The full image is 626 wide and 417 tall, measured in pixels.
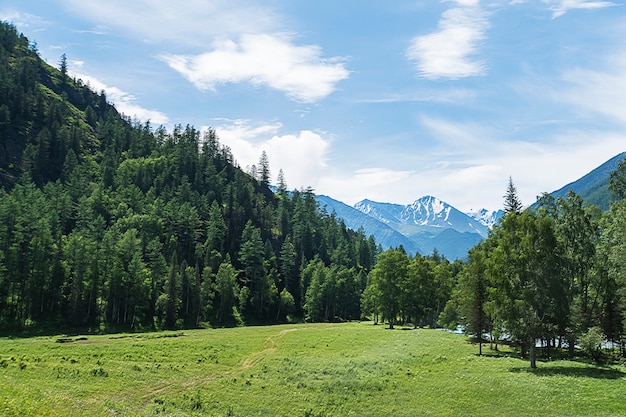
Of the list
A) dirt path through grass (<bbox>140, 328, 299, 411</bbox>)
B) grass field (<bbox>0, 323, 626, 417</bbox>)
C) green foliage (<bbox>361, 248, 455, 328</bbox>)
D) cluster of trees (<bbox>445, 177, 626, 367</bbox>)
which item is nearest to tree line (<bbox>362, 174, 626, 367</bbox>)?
cluster of trees (<bbox>445, 177, 626, 367</bbox>)

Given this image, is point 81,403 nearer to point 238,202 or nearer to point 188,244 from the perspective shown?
point 188,244

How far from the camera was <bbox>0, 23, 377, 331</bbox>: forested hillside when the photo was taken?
97.6 meters

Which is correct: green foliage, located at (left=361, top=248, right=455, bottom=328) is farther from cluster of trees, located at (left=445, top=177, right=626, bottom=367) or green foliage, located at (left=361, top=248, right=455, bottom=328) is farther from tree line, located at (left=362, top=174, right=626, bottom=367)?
cluster of trees, located at (left=445, top=177, right=626, bottom=367)

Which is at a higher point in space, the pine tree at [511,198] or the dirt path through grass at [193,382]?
the pine tree at [511,198]

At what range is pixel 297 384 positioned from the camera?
3944 centimetres

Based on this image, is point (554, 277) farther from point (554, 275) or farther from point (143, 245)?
point (143, 245)

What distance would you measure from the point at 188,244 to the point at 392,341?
314 feet

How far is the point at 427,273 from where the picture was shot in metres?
97.6

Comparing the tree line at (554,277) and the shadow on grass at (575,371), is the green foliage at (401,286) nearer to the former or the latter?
the tree line at (554,277)

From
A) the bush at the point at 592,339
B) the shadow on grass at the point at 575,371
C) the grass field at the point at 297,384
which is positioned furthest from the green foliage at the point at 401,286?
the shadow on grass at the point at 575,371

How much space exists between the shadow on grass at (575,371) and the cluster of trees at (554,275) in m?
1.93

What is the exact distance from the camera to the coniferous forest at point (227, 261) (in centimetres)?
4759

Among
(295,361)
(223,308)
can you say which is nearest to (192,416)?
(295,361)

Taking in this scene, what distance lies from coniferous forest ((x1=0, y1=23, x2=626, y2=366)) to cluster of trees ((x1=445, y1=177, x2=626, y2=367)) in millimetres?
189
